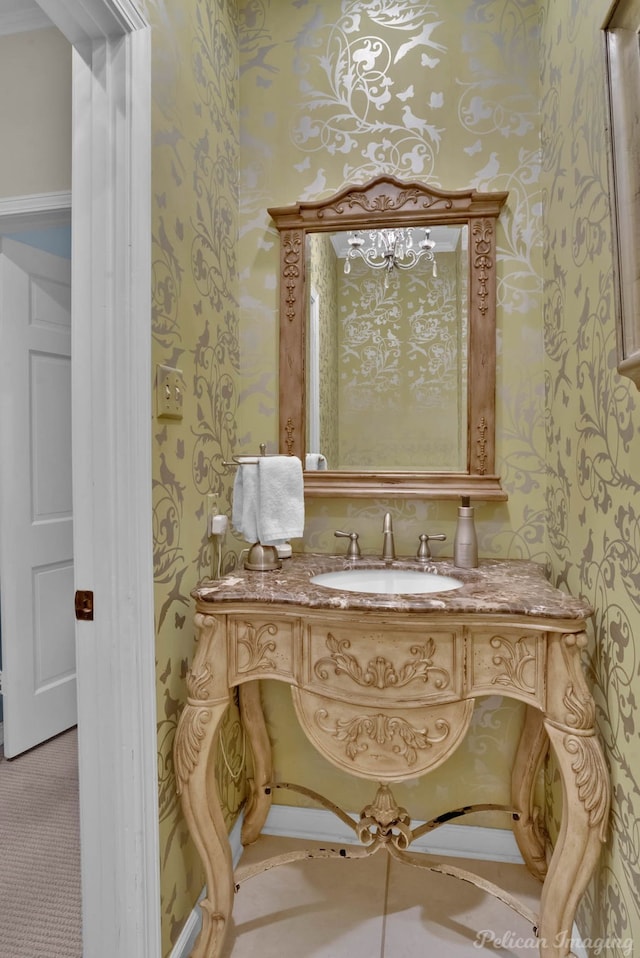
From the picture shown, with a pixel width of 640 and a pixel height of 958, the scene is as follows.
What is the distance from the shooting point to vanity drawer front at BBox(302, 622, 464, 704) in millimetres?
1152

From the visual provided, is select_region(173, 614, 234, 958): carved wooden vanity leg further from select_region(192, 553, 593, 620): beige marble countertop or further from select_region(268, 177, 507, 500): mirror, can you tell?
select_region(268, 177, 507, 500): mirror

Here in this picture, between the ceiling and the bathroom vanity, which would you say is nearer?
the bathroom vanity

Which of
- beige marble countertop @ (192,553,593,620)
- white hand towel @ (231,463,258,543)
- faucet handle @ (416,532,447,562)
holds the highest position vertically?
white hand towel @ (231,463,258,543)

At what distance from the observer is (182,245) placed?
1.31 meters

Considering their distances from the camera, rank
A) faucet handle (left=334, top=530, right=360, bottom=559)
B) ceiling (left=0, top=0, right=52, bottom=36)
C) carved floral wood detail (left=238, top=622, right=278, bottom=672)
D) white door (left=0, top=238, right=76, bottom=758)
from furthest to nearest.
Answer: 1. white door (left=0, top=238, right=76, bottom=758)
2. ceiling (left=0, top=0, right=52, bottom=36)
3. faucet handle (left=334, top=530, right=360, bottom=559)
4. carved floral wood detail (left=238, top=622, right=278, bottom=672)

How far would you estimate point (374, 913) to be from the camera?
1413 mm

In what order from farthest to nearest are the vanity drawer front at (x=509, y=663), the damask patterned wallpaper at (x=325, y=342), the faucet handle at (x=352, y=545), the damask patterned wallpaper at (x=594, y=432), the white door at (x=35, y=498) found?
the white door at (x=35, y=498)
the damask patterned wallpaper at (x=325, y=342)
the faucet handle at (x=352, y=545)
the vanity drawer front at (x=509, y=663)
the damask patterned wallpaper at (x=594, y=432)

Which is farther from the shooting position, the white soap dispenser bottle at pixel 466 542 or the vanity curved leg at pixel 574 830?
the white soap dispenser bottle at pixel 466 542

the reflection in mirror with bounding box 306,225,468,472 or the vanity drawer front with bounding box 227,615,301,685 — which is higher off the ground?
the reflection in mirror with bounding box 306,225,468,472

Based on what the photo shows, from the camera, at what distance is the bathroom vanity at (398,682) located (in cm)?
108

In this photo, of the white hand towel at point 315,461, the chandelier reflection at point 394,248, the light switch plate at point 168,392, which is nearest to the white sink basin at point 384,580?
the white hand towel at point 315,461

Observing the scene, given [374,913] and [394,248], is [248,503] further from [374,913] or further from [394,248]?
[374,913]

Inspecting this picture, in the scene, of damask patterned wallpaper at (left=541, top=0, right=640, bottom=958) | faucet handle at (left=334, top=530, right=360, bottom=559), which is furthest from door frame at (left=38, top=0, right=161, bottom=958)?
damask patterned wallpaper at (left=541, top=0, right=640, bottom=958)

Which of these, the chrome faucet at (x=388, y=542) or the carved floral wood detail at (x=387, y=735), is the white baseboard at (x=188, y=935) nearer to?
the carved floral wood detail at (x=387, y=735)
